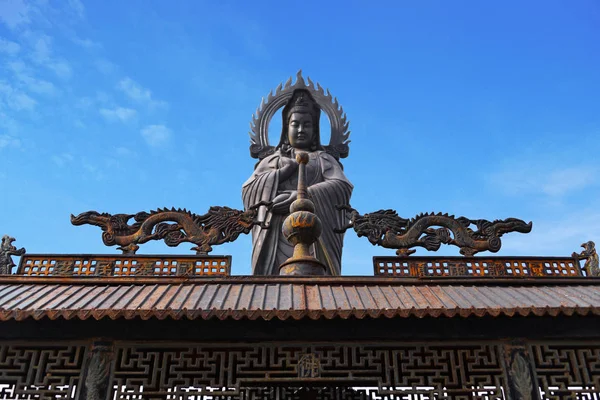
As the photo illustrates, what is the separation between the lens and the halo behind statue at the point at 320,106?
14.6m

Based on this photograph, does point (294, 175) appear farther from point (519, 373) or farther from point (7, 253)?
point (519, 373)

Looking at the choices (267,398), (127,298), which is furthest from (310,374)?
(127,298)

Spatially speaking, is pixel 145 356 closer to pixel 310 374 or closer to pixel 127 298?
pixel 127 298

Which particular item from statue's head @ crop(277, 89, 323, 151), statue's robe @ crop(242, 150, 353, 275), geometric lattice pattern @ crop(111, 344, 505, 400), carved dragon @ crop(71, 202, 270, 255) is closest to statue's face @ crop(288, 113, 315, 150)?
statue's head @ crop(277, 89, 323, 151)

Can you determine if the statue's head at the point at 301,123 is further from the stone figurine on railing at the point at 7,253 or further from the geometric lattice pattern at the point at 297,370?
the geometric lattice pattern at the point at 297,370

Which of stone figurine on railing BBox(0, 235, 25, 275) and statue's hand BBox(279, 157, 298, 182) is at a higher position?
statue's hand BBox(279, 157, 298, 182)

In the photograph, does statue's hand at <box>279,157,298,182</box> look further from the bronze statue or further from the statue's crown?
the statue's crown

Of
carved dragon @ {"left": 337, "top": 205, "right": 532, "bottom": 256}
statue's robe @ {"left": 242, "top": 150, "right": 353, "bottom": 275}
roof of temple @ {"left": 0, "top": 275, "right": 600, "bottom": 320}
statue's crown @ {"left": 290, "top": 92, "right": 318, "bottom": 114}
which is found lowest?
roof of temple @ {"left": 0, "top": 275, "right": 600, "bottom": 320}

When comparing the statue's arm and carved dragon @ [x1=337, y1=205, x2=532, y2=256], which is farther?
the statue's arm

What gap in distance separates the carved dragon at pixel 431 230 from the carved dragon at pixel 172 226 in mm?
1759

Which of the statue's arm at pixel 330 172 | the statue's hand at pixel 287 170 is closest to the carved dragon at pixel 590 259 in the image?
the statue's arm at pixel 330 172

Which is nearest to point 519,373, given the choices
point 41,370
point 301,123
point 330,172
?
point 41,370

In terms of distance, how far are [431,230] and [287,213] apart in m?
3.88

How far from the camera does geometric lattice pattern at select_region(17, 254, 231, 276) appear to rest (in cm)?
854
